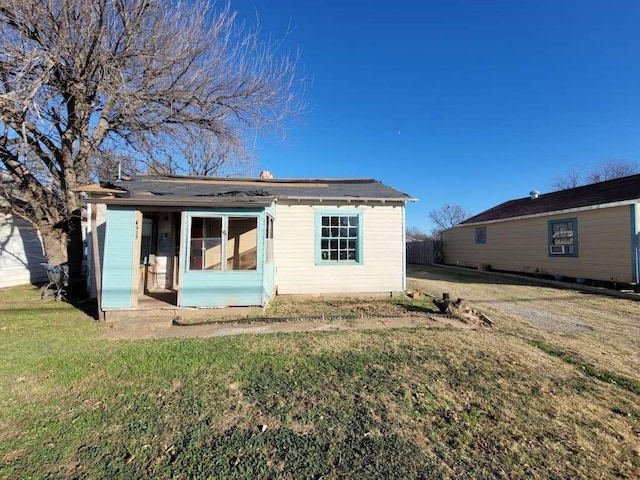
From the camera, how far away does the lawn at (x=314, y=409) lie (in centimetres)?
241

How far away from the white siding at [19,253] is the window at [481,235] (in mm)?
20082

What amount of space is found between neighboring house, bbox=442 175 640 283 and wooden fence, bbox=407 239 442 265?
385 cm

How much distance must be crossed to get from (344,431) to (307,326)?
331cm

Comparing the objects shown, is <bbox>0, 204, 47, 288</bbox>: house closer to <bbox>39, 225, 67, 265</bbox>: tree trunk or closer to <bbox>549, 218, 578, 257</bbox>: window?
<bbox>39, 225, 67, 265</bbox>: tree trunk

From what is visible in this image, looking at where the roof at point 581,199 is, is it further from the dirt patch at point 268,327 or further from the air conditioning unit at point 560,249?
the dirt patch at point 268,327

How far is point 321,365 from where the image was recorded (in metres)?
4.25

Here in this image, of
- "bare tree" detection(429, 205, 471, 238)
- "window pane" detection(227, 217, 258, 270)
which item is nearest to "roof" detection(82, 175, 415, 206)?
"window pane" detection(227, 217, 258, 270)

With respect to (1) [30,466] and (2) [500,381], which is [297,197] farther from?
(1) [30,466]

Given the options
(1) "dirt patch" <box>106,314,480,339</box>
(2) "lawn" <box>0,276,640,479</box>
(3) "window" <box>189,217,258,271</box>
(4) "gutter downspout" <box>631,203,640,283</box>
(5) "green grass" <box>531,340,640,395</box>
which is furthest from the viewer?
(4) "gutter downspout" <box>631,203,640,283</box>

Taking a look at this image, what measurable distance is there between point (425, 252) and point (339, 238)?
15.6 m

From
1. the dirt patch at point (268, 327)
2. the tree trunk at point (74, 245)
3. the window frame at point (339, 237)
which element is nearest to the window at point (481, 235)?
the window frame at point (339, 237)

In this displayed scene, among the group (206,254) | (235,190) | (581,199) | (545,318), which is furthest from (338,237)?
(581,199)

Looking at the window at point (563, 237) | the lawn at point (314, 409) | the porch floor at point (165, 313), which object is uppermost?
the window at point (563, 237)

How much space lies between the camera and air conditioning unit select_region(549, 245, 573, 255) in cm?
1193
